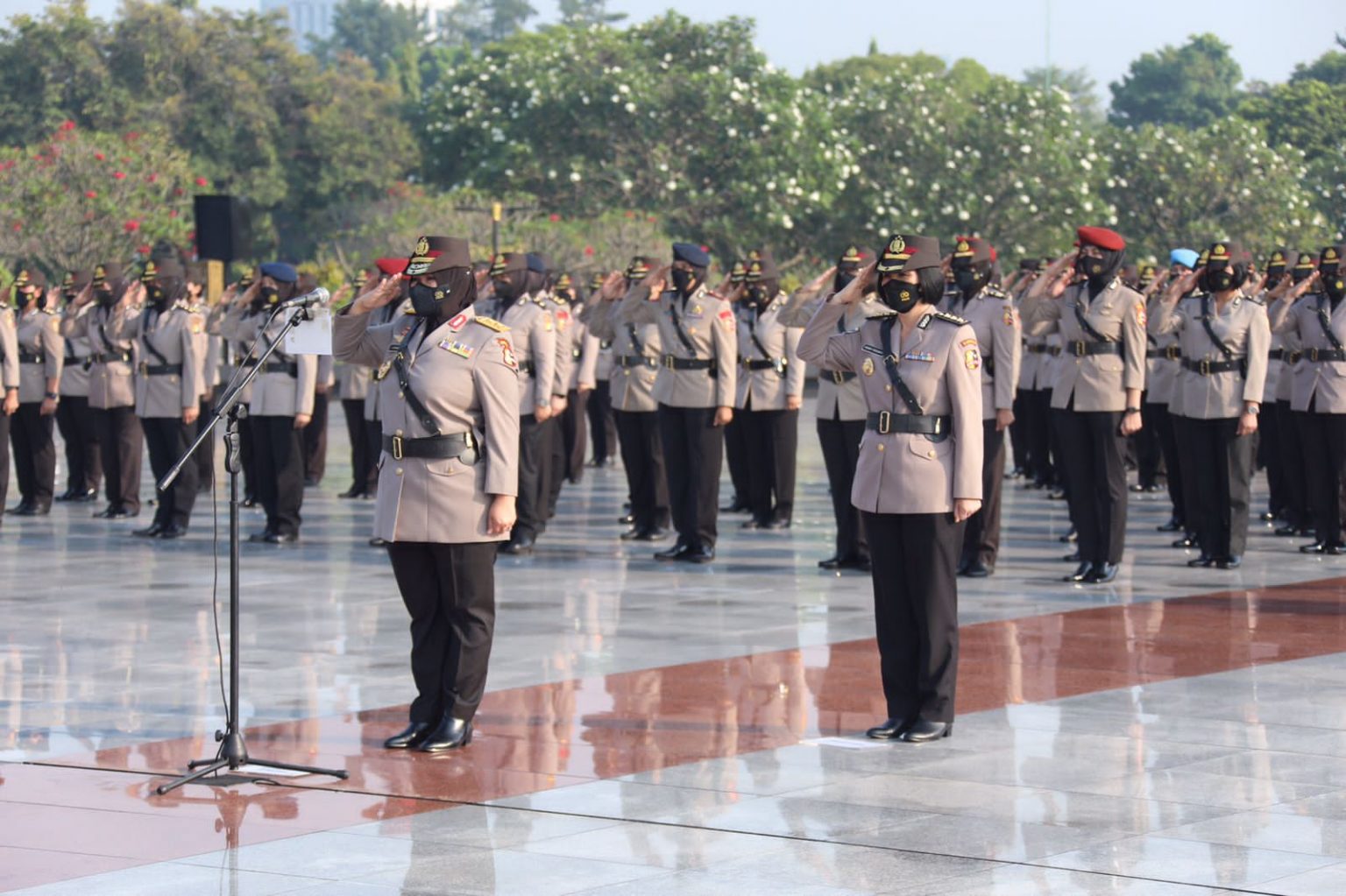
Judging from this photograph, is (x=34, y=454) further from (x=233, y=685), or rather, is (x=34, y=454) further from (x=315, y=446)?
(x=233, y=685)

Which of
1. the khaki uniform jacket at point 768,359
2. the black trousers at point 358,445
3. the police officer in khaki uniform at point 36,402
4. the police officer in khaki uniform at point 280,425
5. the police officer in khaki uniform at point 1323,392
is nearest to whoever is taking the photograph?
the police officer in khaki uniform at point 1323,392

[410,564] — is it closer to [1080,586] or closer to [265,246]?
[1080,586]

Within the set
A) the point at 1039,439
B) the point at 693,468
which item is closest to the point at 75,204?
the point at 1039,439

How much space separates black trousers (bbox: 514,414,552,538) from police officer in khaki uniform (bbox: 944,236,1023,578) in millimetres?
3099

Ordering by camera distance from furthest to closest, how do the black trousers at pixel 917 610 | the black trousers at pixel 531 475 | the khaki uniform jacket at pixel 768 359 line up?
the khaki uniform jacket at pixel 768 359
the black trousers at pixel 531 475
the black trousers at pixel 917 610

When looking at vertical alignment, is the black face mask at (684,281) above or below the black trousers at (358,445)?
above

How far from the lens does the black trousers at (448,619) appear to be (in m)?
8.18

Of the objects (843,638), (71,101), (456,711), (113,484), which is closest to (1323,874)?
(456,711)

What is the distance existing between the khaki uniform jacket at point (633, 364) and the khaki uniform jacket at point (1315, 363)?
4.55 m

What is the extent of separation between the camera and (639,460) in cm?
1616

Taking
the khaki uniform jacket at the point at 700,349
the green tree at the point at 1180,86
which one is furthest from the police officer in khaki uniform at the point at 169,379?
the green tree at the point at 1180,86

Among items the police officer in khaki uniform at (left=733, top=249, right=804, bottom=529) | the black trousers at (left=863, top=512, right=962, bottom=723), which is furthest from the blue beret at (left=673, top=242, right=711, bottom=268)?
the black trousers at (left=863, top=512, right=962, bottom=723)

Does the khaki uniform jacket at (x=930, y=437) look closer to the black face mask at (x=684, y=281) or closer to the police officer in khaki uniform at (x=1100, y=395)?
the police officer in khaki uniform at (x=1100, y=395)

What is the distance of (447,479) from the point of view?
8.12 m
